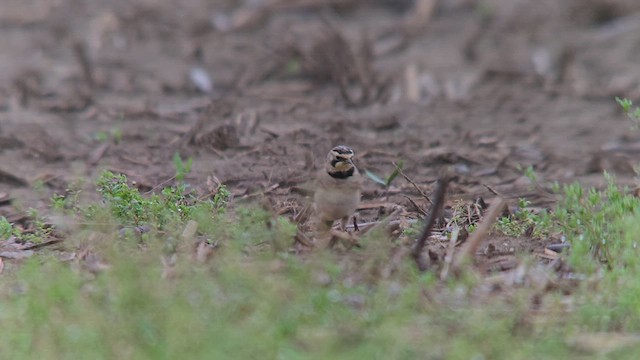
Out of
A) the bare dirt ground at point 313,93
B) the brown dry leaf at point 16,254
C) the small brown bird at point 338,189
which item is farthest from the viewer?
the bare dirt ground at point 313,93

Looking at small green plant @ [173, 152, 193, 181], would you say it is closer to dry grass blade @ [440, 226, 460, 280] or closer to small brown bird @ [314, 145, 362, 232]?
small brown bird @ [314, 145, 362, 232]

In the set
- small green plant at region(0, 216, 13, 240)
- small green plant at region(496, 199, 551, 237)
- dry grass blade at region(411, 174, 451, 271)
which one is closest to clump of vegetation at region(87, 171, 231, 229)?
small green plant at region(0, 216, 13, 240)

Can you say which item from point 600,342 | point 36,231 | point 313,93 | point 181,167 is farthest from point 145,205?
point 313,93

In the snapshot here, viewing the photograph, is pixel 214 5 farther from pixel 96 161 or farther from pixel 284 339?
pixel 284 339

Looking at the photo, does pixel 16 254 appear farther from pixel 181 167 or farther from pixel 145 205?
pixel 181 167

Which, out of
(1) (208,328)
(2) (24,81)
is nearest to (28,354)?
(1) (208,328)

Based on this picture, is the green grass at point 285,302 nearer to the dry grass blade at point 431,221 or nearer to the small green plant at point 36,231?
the dry grass blade at point 431,221

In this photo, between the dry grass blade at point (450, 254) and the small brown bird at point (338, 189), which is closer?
the dry grass blade at point (450, 254)

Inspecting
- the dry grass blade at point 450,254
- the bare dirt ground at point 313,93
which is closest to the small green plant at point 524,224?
the bare dirt ground at point 313,93
